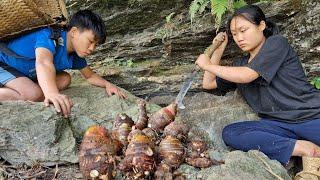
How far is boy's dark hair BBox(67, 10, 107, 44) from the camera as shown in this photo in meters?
5.05

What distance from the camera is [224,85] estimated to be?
600 cm

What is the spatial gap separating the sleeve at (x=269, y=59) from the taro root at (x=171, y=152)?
1.58 meters

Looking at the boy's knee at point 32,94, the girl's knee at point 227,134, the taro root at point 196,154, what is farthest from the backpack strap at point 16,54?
the girl's knee at point 227,134

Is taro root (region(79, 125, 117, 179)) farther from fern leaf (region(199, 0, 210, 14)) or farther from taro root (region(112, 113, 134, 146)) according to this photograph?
fern leaf (region(199, 0, 210, 14))

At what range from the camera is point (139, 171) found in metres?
3.61

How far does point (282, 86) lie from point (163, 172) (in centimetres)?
220

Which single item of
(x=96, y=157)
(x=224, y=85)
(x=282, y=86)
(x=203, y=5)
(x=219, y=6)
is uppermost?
(x=219, y=6)

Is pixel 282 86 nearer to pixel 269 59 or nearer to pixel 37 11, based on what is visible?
pixel 269 59

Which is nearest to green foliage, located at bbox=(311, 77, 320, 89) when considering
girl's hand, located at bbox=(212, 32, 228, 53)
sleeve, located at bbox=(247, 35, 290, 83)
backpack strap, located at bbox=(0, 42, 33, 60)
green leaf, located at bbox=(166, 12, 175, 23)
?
sleeve, located at bbox=(247, 35, 290, 83)

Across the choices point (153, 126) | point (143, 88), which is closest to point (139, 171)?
point (153, 126)

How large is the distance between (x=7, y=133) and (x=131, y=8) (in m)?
4.02

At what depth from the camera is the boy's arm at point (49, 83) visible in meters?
4.19

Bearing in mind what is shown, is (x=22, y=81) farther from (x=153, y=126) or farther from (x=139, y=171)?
(x=139, y=171)

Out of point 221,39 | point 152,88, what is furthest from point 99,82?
point 221,39
